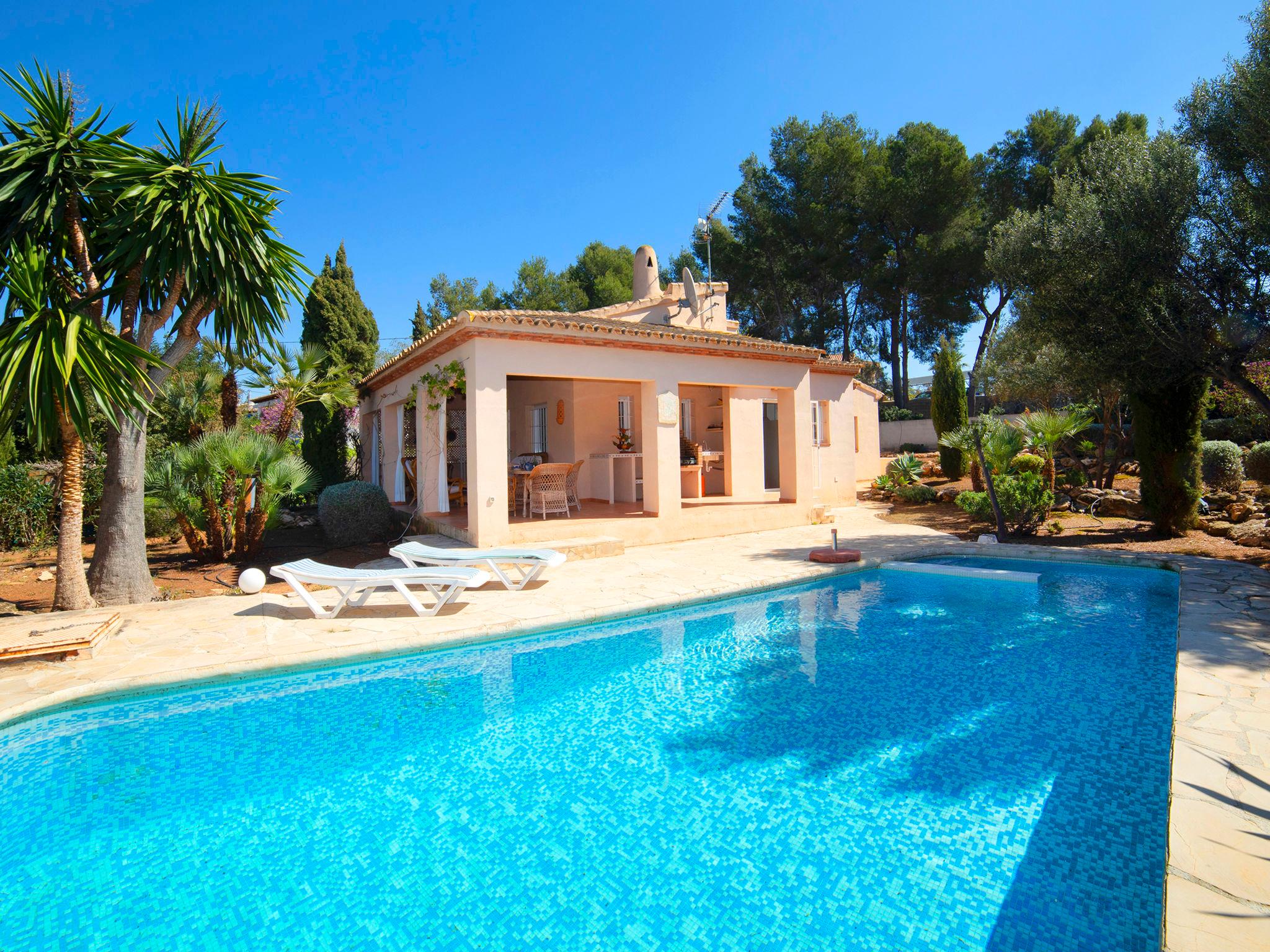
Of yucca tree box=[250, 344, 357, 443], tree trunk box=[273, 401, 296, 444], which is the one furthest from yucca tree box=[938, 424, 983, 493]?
tree trunk box=[273, 401, 296, 444]

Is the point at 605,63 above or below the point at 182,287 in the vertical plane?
above

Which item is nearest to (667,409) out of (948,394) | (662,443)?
(662,443)

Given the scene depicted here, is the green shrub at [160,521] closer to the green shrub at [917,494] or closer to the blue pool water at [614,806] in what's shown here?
the blue pool water at [614,806]

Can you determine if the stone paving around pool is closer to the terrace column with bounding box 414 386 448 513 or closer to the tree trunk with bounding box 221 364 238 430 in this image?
the terrace column with bounding box 414 386 448 513

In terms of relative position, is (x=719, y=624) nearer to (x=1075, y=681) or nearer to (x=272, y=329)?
(x=1075, y=681)

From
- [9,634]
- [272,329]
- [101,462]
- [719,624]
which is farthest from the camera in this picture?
[101,462]

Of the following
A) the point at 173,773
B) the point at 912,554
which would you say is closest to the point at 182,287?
the point at 173,773

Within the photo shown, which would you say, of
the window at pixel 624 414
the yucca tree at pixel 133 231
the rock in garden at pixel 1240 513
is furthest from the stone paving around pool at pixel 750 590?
the window at pixel 624 414

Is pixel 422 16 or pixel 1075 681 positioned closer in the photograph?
pixel 1075 681

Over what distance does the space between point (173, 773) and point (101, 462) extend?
39.4 feet

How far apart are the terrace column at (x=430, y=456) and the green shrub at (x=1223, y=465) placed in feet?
55.6

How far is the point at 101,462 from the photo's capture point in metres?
13.3

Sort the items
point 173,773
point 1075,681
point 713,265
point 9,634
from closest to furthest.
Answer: point 173,773, point 1075,681, point 9,634, point 713,265

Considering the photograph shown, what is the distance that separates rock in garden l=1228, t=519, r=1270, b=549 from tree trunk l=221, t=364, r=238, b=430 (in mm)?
19794
